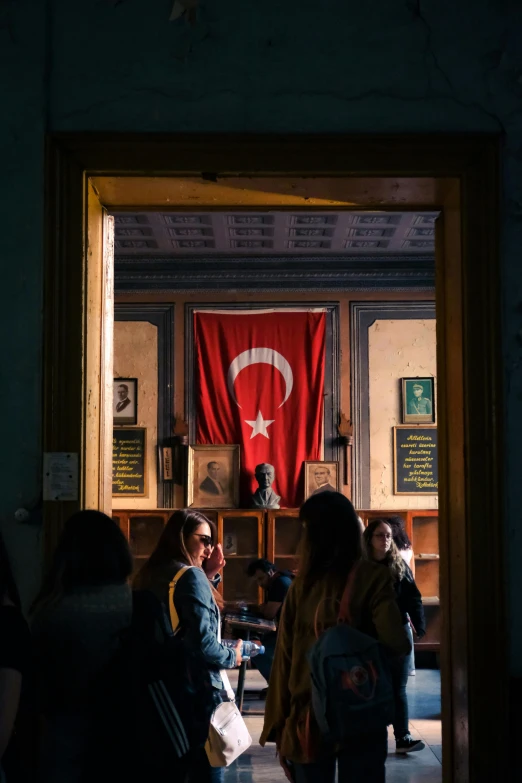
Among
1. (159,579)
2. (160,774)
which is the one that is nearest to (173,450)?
(159,579)

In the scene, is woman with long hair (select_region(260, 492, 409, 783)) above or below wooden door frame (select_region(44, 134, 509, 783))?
below

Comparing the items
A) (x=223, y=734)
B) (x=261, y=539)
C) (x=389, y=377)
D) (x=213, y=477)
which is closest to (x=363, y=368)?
(x=389, y=377)

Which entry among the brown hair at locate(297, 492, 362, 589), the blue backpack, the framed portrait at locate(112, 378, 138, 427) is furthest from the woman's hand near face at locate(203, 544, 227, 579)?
the framed portrait at locate(112, 378, 138, 427)

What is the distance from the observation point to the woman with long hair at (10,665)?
1.83 meters

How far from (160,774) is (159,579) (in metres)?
1.59

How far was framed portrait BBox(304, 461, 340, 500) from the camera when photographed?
29.5 feet

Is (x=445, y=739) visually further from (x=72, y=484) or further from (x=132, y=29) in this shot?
(x=132, y=29)

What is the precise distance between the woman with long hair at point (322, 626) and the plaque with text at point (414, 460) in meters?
6.40

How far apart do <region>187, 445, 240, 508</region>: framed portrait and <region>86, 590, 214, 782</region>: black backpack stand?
682cm

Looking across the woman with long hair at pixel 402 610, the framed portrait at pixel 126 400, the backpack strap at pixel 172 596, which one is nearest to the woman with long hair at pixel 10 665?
the backpack strap at pixel 172 596

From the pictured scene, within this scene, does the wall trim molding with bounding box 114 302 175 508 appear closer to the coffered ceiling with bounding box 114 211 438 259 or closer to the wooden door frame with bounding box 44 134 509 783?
the coffered ceiling with bounding box 114 211 438 259

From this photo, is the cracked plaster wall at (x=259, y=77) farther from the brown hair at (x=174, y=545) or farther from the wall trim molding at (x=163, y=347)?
the wall trim molding at (x=163, y=347)

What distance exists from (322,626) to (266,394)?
6.42m

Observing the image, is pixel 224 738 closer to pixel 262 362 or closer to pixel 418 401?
pixel 262 362
